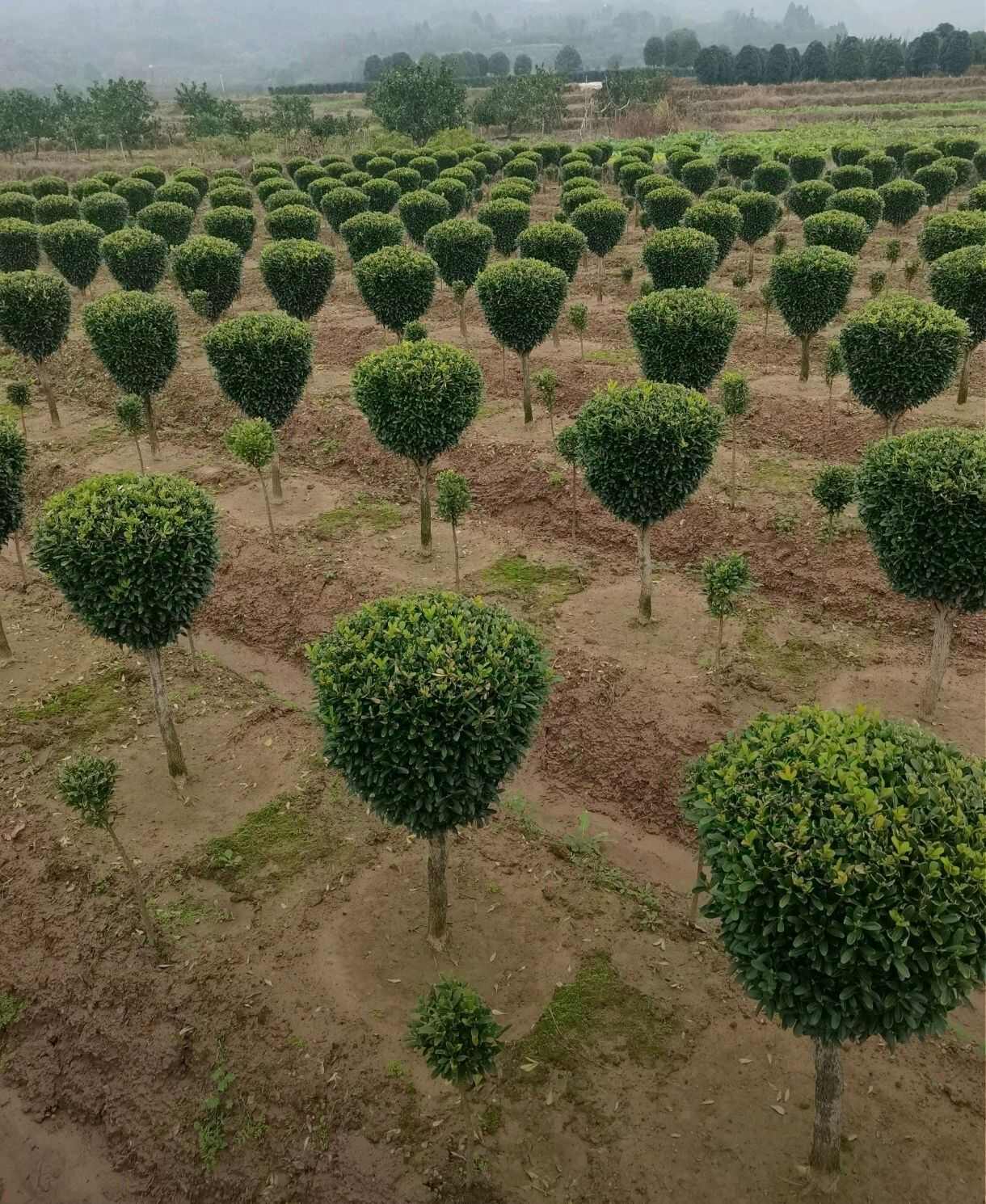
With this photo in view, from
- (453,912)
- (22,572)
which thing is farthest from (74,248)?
(453,912)

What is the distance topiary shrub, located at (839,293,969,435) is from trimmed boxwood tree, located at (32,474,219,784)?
1483 centimetres

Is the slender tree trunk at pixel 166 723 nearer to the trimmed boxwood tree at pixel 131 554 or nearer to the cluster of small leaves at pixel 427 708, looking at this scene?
the trimmed boxwood tree at pixel 131 554

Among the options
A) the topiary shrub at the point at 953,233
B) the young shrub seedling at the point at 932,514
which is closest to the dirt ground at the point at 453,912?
the young shrub seedling at the point at 932,514

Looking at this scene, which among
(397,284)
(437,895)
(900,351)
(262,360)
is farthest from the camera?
(397,284)

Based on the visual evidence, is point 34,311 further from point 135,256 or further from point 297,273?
point 297,273

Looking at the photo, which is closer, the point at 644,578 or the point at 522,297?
the point at 644,578

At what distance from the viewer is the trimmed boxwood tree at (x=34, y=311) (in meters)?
26.1

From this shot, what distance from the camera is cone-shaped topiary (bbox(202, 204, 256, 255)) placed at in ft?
128

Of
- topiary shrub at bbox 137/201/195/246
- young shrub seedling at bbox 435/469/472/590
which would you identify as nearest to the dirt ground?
young shrub seedling at bbox 435/469/472/590

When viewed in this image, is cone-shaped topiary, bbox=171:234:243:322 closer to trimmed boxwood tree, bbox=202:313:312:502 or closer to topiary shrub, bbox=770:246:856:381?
trimmed boxwood tree, bbox=202:313:312:502

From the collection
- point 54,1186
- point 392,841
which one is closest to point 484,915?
point 392,841

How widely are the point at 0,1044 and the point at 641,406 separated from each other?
45.8 feet

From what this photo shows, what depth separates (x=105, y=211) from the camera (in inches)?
1818

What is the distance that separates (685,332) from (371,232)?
18163mm
